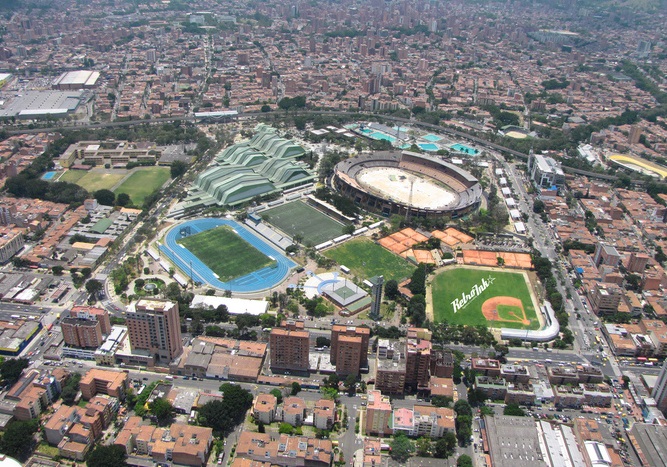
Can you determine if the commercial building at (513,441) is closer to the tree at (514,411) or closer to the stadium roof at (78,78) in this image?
the tree at (514,411)

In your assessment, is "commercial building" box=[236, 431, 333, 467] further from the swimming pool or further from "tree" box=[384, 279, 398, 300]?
the swimming pool

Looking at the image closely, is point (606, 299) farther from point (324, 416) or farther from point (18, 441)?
point (18, 441)

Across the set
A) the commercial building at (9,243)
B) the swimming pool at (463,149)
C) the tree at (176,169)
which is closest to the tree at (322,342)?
the commercial building at (9,243)

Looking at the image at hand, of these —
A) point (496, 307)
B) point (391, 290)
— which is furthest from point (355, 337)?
point (496, 307)

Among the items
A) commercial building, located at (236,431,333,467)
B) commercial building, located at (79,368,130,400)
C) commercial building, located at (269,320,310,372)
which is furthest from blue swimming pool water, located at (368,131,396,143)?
commercial building, located at (236,431,333,467)

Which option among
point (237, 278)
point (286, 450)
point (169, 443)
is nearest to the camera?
point (286, 450)

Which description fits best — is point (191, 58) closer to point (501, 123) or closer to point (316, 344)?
point (501, 123)

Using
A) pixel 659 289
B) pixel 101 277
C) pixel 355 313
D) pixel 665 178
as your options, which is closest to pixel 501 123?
pixel 665 178
